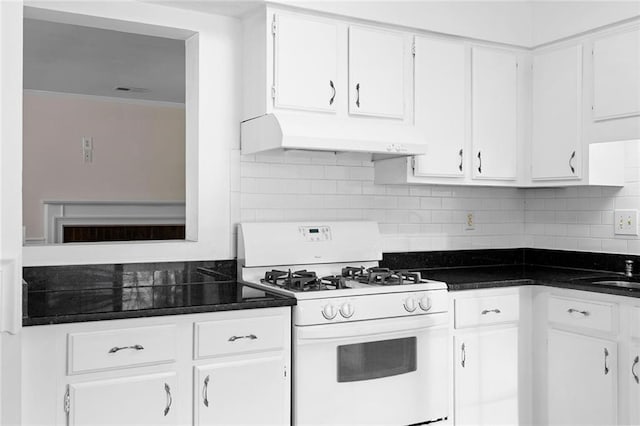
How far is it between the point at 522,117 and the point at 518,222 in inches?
30.0

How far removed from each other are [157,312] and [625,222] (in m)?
2.59

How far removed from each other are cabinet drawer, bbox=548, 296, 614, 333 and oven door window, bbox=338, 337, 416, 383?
0.80m

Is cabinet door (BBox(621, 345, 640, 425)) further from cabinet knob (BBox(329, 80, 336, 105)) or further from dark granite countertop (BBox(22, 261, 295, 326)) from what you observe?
cabinet knob (BBox(329, 80, 336, 105))

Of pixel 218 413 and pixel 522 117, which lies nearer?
pixel 218 413

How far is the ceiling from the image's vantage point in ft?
13.8

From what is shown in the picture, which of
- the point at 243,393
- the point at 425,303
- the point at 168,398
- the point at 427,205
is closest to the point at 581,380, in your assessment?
the point at 425,303

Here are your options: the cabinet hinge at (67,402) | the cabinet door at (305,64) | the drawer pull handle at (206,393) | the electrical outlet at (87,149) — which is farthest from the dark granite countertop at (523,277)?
the electrical outlet at (87,149)

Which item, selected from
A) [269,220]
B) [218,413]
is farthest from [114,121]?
[218,413]

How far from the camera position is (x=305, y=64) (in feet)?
10.0

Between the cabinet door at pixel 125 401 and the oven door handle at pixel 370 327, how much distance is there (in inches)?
23.0

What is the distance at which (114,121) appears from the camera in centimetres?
645

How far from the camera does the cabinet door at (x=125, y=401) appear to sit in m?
2.30

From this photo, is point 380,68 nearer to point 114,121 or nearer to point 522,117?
point 522,117

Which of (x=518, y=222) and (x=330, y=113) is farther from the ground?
(x=330, y=113)
